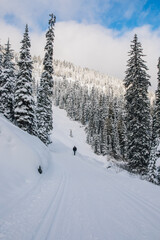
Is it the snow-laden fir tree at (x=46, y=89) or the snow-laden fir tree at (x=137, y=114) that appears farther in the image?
the snow-laden fir tree at (x=46, y=89)

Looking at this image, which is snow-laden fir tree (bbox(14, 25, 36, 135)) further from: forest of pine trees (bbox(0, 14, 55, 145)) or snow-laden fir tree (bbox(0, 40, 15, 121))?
snow-laden fir tree (bbox(0, 40, 15, 121))

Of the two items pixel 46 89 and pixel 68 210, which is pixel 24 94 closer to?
pixel 46 89

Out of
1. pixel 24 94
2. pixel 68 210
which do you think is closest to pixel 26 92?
pixel 24 94

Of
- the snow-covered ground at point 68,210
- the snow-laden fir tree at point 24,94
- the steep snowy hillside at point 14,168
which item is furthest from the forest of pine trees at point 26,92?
the snow-covered ground at point 68,210

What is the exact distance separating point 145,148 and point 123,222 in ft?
43.9

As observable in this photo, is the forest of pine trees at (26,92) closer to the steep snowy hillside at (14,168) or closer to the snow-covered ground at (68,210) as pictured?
the steep snowy hillside at (14,168)

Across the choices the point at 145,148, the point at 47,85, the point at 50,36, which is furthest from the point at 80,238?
the point at 50,36

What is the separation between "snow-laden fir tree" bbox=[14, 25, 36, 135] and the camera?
18.9 m

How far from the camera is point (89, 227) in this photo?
4371 mm

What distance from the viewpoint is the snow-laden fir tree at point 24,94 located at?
18.9 m

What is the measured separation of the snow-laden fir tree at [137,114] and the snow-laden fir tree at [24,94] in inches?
446

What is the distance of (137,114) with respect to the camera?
17.6 m

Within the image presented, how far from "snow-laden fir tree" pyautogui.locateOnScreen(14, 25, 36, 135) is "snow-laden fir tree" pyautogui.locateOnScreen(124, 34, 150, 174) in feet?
37.2

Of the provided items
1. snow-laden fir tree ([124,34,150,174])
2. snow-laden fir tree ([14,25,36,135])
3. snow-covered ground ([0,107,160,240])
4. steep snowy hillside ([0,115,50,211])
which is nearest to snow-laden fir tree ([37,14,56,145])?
snow-laden fir tree ([14,25,36,135])
